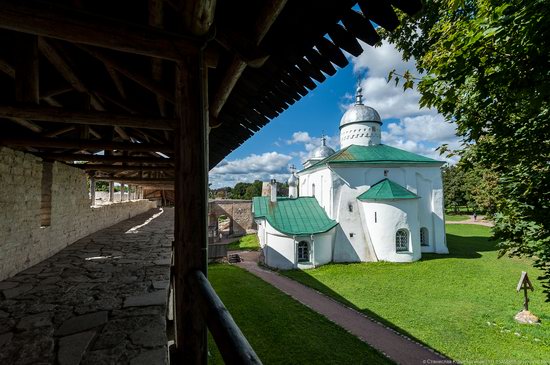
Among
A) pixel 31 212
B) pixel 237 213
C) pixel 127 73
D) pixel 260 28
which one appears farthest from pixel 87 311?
pixel 237 213

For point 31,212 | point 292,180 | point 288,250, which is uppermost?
point 292,180

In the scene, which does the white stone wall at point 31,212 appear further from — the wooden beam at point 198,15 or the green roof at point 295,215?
the green roof at point 295,215

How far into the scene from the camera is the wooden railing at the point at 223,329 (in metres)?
1.11

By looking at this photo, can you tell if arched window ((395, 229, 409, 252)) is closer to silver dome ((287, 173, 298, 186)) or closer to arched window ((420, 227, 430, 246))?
arched window ((420, 227, 430, 246))

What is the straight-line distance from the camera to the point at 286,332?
26.5 ft

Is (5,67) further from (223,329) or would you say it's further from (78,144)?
(223,329)

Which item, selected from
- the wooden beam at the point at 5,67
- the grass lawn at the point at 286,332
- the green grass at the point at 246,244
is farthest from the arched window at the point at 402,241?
the wooden beam at the point at 5,67

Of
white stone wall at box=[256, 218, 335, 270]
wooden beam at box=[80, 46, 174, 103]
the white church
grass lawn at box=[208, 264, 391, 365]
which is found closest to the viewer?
wooden beam at box=[80, 46, 174, 103]

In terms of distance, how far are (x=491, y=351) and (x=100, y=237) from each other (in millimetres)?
11433

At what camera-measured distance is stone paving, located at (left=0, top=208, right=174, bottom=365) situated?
213cm

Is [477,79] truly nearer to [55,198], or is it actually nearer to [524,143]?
[524,143]

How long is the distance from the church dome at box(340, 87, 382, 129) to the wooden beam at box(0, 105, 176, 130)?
20693mm

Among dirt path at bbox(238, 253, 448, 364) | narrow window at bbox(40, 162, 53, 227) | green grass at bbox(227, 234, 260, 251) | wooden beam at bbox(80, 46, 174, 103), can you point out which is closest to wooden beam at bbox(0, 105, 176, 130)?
wooden beam at bbox(80, 46, 174, 103)

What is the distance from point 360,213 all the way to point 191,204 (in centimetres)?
1696
